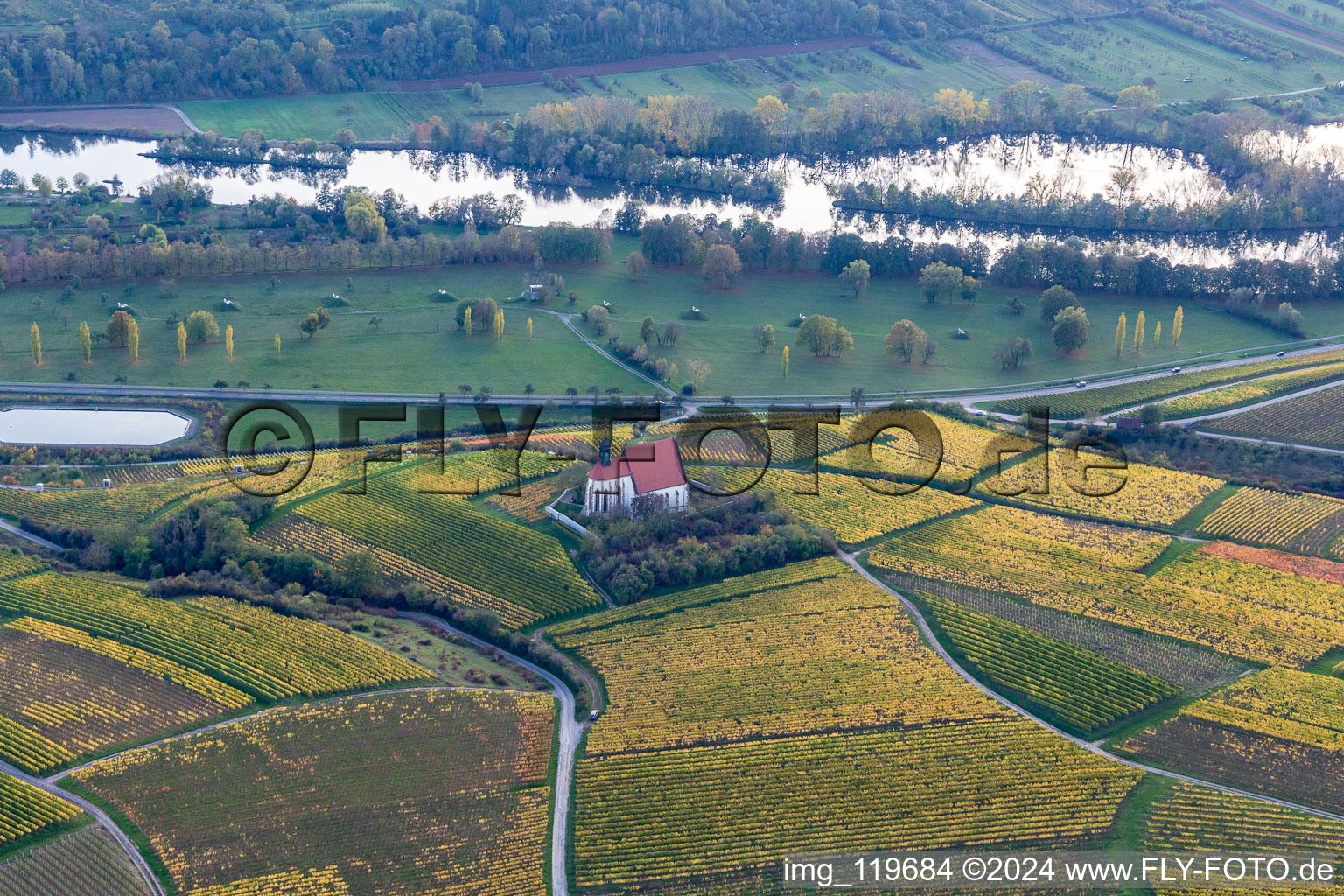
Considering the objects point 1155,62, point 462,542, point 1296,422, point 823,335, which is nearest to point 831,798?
point 462,542

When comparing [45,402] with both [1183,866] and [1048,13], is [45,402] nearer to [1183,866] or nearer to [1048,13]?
[1183,866]

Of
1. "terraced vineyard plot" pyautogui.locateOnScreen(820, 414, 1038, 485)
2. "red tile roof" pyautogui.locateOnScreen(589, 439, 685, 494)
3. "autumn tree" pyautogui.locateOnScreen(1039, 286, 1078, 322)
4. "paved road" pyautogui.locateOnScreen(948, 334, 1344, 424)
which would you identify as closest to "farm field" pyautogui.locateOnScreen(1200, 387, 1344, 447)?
"paved road" pyautogui.locateOnScreen(948, 334, 1344, 424)

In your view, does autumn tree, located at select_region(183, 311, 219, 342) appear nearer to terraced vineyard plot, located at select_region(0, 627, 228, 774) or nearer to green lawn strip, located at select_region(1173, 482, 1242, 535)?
terraced vineyard plot, located at select_region(0, 627, 228, 774)

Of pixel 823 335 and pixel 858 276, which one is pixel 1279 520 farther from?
pixel 858 276

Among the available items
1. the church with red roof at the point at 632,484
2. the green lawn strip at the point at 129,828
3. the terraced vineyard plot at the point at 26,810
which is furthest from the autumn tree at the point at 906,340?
the terraced vineyard plot at the point at 26,810

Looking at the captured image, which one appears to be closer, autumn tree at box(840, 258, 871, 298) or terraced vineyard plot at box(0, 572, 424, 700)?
terraced vineyard plot at box(0, 572, 424, 700)

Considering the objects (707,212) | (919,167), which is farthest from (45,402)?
(919,167)
